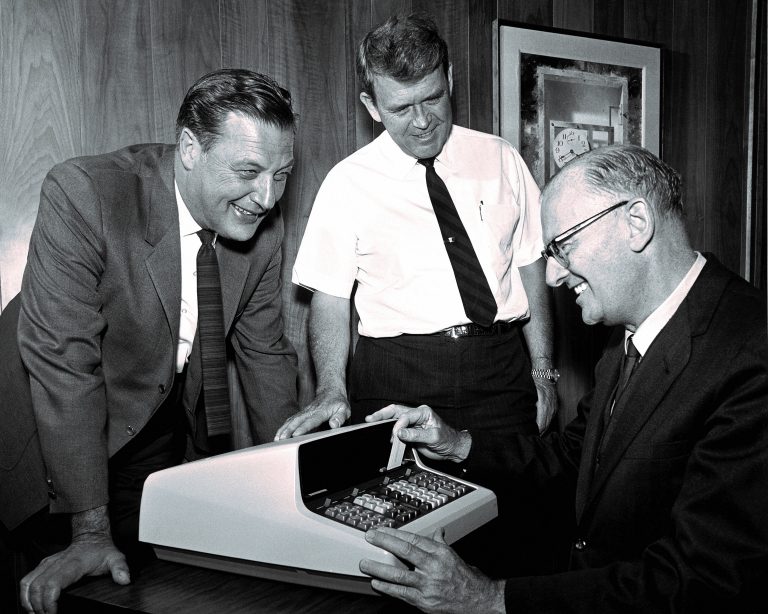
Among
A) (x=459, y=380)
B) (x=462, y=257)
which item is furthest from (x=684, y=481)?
(x=462, y=257)

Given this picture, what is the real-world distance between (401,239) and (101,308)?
835mm

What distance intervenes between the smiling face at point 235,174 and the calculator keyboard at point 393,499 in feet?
2.24

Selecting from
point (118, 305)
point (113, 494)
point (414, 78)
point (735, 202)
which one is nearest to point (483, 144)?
point (414, 78)

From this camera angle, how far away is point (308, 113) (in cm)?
239

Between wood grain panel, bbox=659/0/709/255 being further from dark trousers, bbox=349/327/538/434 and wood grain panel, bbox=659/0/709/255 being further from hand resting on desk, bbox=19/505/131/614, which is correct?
hand resting on desk, bbox=19/505/131/614

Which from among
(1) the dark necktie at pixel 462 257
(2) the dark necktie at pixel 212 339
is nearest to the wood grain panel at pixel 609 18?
(1) the dark necktie at pixel 462 257

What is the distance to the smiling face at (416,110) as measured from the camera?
1.99 metres

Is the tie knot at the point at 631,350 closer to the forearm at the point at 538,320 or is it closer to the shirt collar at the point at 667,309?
the shirt collar at the point at 667,309

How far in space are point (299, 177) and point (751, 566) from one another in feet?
5.61

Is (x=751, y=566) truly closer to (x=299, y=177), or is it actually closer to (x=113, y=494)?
(x=113, y=494)

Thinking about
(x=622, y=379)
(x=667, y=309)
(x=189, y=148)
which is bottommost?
(x=622, y=379)

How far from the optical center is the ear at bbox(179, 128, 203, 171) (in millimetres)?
1678

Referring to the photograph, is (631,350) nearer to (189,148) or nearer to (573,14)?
(189,148)

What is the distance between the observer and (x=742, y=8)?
349cm
